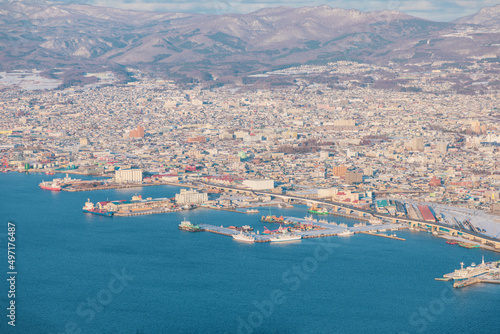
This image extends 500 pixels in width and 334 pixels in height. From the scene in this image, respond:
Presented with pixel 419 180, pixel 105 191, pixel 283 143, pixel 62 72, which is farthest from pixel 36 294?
pixel 62 72

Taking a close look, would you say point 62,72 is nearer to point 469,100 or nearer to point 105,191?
point 469,100

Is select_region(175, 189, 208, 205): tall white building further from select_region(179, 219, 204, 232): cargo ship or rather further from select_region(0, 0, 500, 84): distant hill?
select_region(0, 0, 500, 84): distant hill

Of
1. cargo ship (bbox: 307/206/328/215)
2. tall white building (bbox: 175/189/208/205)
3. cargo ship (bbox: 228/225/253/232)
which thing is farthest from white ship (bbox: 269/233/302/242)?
tall white building (bbox: 175/189/208/205)

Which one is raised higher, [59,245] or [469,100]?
[469,100]

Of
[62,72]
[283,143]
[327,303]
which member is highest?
[62,72]

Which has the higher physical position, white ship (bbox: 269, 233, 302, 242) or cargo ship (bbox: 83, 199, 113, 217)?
cargo ship (bbox: 83, 199, 113, 217)

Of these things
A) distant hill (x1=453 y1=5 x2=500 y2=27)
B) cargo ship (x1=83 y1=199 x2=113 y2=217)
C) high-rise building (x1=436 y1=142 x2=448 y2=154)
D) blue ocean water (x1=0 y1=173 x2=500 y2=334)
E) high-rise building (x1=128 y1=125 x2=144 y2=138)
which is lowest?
blue ocean water (x1=0 y1=173 x2=500 y2=334)

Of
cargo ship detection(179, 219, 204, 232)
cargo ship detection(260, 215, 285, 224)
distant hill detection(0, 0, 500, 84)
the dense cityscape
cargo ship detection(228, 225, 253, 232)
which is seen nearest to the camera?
the dense cityscape
